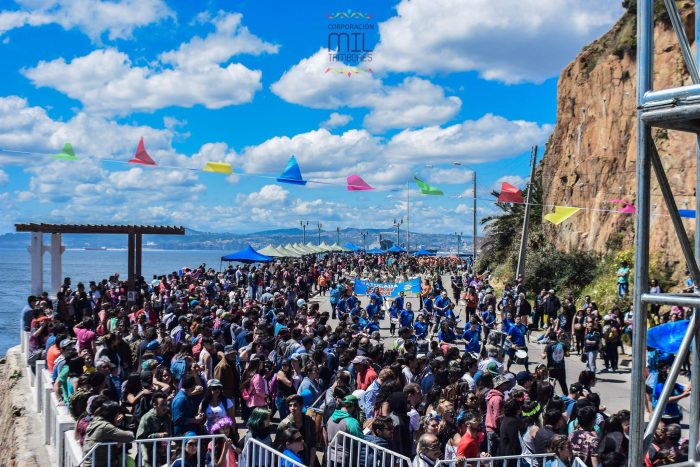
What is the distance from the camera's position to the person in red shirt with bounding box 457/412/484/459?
672 cm

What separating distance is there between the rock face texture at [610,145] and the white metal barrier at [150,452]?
65.9 ft

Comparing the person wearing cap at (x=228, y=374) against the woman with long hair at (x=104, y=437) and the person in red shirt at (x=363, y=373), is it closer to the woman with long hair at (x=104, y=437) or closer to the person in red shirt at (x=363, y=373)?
Result: the person in red shirt at (x=363, y=373)

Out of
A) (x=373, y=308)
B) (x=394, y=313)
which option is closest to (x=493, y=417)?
(x=373, y=308)

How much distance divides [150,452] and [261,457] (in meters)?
1.17

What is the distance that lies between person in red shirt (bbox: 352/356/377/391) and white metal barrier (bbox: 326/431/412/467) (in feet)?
7.55

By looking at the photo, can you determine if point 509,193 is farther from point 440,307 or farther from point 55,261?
point 55,261

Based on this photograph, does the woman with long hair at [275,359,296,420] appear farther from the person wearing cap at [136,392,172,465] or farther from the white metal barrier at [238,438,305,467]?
the person wearing cap at [136,392,172,465]

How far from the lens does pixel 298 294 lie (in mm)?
24578

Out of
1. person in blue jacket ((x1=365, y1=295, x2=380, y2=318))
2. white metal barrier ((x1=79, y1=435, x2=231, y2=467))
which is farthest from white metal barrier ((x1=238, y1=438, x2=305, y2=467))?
person in blue jacket ((x1=365, y1=295, x2=380, y2=318))

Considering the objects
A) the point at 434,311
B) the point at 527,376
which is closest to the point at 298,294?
the point at 434,311

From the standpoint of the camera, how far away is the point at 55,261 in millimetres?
24703

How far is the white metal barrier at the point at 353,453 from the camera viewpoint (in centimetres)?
668

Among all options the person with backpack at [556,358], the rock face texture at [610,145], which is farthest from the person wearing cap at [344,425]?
the rock face texture at [610,145]

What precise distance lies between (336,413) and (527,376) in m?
3.18
